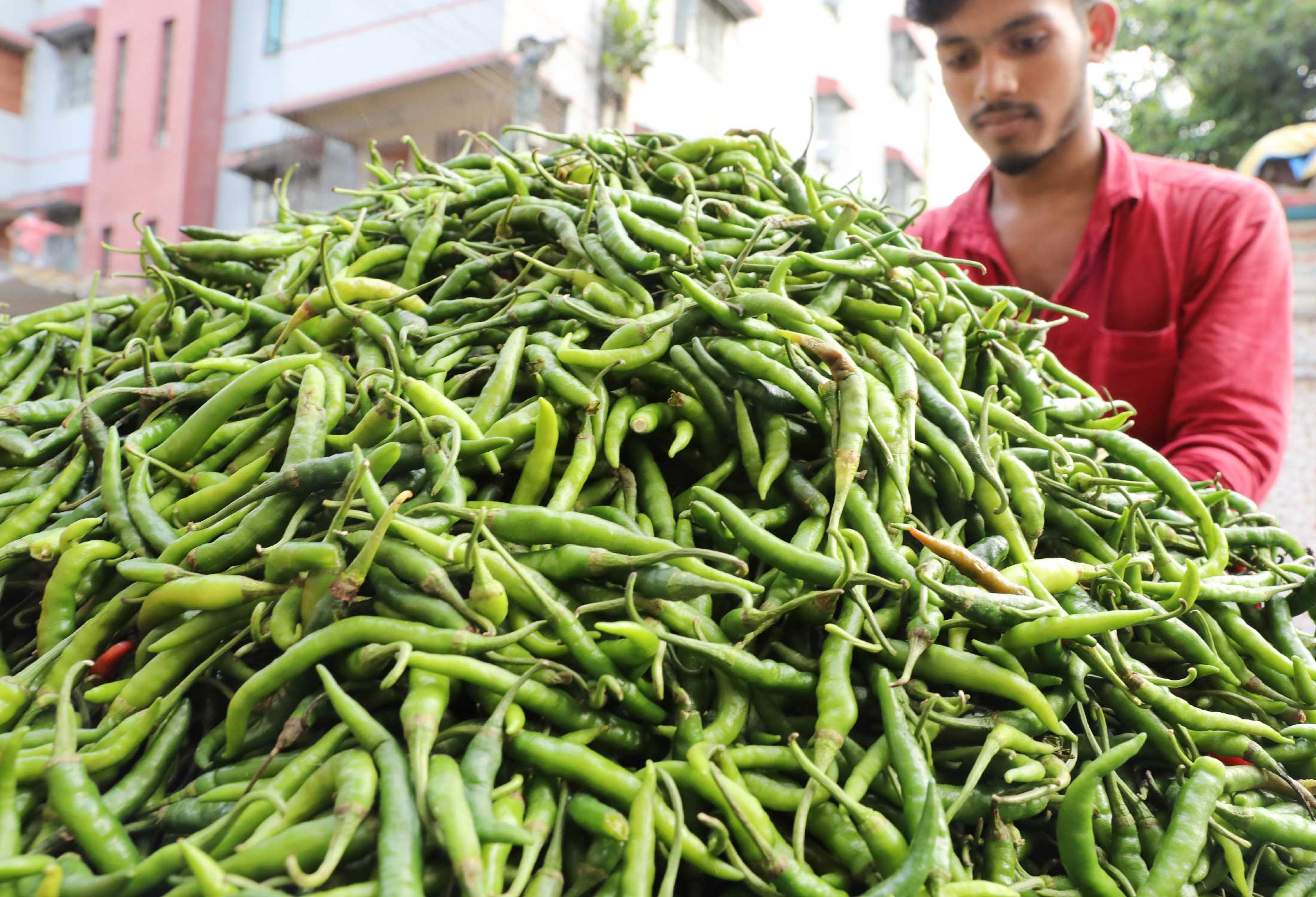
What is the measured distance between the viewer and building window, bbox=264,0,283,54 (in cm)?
804

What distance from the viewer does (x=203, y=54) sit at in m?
8.03

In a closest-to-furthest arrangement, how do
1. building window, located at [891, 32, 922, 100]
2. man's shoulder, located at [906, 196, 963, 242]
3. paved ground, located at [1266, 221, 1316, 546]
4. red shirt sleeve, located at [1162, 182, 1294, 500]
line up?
red shirt sleeve, located at [1162, 182, 1294, 500] → man's shoulder, located at [906, 196, 963, 242] → paved ground, located at [1266, 221, 1316, 546] → building window, located at [891, 32, 922, 100]

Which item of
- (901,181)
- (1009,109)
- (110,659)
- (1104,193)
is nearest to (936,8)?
(1009,109)

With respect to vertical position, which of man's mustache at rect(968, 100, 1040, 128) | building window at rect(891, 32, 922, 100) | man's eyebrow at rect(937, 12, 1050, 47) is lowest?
man's mustache at rect(968, 100, 1040, 128)

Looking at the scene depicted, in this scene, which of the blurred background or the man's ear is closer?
the man's ear

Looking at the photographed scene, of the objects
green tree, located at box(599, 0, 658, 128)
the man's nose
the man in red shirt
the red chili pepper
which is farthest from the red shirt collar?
green tree, located at box(599, 0, 658, 128)

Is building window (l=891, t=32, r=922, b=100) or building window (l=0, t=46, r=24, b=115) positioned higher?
building window (l=891, t=32, r=922, b=100)

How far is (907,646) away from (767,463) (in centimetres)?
32

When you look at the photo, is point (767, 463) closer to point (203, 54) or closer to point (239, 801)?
point (239, 801)

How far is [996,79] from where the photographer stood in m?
2.96

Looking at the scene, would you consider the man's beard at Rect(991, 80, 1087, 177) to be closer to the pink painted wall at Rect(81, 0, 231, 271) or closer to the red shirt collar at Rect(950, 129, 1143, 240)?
the red shirt collar at Rect(950, 129, 1143, 240)

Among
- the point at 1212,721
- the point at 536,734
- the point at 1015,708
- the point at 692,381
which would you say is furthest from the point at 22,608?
the point at 1212,721

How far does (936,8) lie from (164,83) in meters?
7.62

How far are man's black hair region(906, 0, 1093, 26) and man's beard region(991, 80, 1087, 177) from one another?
25cm
